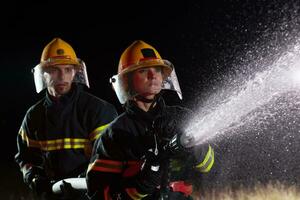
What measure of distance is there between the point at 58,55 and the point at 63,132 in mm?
837

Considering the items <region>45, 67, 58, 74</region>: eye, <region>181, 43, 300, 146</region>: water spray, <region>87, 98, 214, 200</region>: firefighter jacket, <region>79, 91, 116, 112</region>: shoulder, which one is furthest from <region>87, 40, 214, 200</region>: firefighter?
<region>45, 67, 58, 74</region>: eye

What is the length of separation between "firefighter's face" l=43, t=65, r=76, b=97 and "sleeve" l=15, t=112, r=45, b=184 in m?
0.41

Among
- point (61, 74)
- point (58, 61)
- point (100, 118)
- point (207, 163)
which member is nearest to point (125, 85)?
point (207, 163)

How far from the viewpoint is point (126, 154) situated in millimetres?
4285

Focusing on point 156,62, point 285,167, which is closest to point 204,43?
point 285,167

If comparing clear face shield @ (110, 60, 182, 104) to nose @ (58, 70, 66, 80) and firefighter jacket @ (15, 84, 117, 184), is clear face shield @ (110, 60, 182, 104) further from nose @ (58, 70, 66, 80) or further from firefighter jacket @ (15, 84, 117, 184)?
nose @ (58, 70, 66, 80)

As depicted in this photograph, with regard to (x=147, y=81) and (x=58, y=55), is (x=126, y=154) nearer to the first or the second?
(x=147, y=81)

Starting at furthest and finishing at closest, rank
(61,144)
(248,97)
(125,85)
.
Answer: (61,144)
(248,97)
(125,85)

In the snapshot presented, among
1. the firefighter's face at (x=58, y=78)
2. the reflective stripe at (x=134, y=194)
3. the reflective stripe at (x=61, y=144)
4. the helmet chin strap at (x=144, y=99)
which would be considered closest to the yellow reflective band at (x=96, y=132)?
the reflective stripe at (x=61, y=144)

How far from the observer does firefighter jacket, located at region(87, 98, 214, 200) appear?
4227 millimetres

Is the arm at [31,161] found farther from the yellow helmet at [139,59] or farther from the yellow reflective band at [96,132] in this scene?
the yellow helmet at [139,59]

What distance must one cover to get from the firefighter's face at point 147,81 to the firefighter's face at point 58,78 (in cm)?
151

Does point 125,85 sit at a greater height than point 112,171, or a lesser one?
greater

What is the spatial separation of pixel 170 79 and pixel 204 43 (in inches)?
611
